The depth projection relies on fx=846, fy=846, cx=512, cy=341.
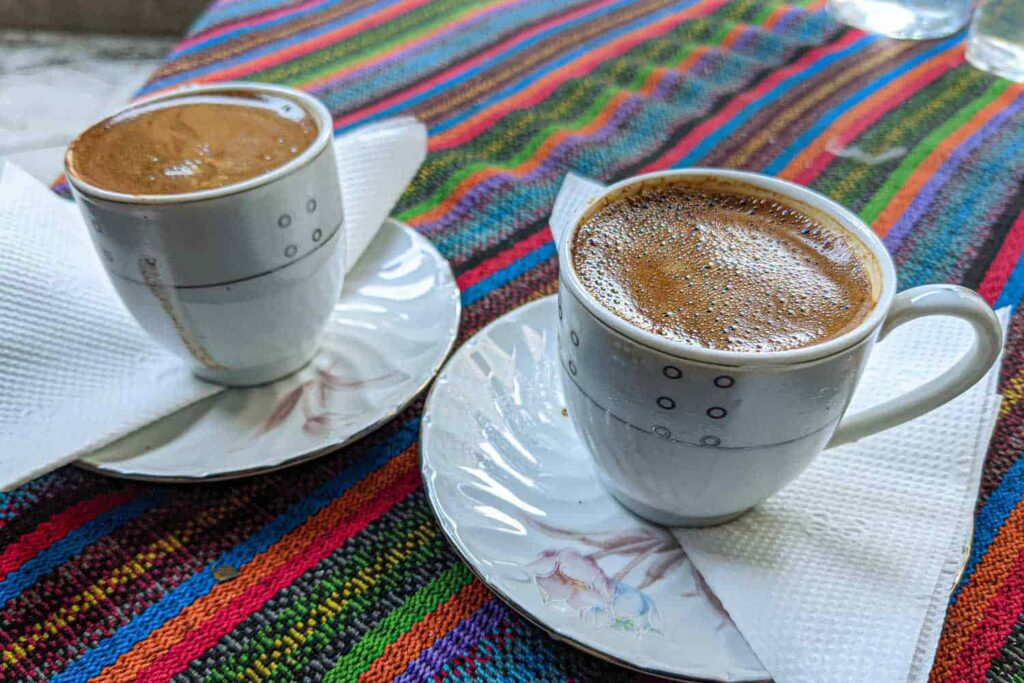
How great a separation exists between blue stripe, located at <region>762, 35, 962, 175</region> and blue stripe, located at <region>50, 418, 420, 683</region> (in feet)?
1.69

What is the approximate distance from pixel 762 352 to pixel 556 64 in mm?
745

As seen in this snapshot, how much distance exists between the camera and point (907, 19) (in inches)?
44.9

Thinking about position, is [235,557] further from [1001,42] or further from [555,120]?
[1001,42]

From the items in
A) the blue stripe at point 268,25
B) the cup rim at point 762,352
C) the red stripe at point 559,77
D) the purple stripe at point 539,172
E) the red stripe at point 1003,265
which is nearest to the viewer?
the cup rim at point 762,352

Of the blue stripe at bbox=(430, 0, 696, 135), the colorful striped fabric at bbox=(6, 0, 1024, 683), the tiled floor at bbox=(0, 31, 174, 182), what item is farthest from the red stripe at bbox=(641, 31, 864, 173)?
the tiled floor at bbox=(0, 31, 174, 182)

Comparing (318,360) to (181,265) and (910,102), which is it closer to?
(181,265)

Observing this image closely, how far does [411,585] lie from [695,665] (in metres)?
0.17

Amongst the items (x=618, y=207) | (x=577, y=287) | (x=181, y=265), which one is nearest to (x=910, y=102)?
(x=618, y=207)

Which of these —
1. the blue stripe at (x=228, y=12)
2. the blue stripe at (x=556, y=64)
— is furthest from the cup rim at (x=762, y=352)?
the blue stripe at (x=228, y=12)

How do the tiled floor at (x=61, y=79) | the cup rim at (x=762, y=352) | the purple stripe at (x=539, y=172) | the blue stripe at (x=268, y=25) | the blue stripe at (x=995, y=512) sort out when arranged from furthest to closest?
the tiled floor at (x=61, y=79) < the blue stripe at (x=268, y=25) < the purple stripe at (x=539, y=172) < the blue stripe at (x=995, y=512) < the cup rim at (x=762, y=352)

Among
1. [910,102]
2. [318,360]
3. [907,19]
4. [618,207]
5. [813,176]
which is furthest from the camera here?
[907,19]

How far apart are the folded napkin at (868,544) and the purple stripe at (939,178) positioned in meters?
0.21

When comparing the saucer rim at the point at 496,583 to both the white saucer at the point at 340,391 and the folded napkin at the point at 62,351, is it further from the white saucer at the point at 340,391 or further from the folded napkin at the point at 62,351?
the folded napkin at the point at 62,351

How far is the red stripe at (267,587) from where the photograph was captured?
452 millimetres
